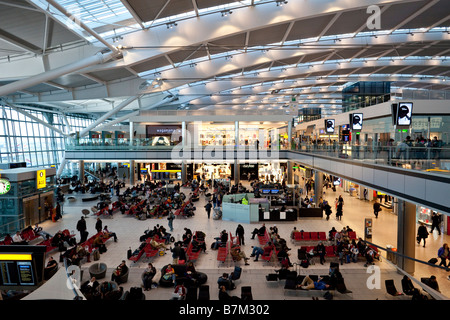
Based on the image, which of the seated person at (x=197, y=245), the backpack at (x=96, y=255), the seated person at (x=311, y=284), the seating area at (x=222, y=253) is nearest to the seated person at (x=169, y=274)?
the seating area at (x=222, y=253)

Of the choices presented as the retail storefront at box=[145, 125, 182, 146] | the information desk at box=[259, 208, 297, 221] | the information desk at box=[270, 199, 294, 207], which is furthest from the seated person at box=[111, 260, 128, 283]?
the retail storefront at box=[145, 125, 182, 146]

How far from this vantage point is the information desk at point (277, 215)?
17.5m

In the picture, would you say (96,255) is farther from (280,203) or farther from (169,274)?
(280,203)

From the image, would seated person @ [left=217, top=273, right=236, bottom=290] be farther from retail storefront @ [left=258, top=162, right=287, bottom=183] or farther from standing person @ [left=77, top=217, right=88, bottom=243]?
retail storefront @ [left=258, top=162, right=287, bottom=183]

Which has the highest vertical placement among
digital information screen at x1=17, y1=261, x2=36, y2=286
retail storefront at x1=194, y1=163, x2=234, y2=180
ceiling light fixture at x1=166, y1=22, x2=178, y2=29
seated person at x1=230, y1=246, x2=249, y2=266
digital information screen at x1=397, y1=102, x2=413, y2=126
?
ceiling light fixture at x1=166, y1=22, x2=178, y2=29

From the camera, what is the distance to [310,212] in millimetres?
18531

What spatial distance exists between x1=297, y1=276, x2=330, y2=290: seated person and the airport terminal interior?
6cm

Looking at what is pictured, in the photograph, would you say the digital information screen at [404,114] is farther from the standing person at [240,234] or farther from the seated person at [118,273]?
the seated person at [118,273]

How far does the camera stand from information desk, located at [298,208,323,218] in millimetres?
18484

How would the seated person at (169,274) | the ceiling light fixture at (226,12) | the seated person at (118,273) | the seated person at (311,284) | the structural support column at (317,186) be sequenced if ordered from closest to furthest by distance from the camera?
the seated person at (311,284)
the seated person at (169,274)
the seated person at (118,273)
the ceiling light fixture at (226,12)
the structural support column at (317,186)

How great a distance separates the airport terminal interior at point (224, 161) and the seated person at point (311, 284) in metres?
0.06

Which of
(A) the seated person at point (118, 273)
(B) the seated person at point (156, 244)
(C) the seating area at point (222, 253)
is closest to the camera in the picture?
(A) the seated person at point (118, 273)

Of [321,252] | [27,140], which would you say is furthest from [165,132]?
[321,252]

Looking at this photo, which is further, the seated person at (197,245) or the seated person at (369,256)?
the seated person at (197,245)
